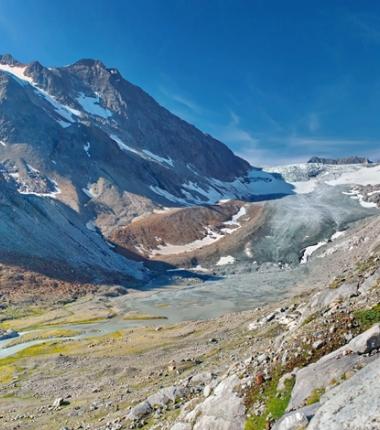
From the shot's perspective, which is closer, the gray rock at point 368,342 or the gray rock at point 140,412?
the gray rock at point 368,342

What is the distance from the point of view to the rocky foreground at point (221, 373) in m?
16.1

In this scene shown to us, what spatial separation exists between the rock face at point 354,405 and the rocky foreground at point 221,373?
0.12ft

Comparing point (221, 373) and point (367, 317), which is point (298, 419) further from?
point (221, 373)

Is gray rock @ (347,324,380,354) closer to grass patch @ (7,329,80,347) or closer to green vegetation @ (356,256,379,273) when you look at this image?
green vegetation @ (356,256,379,273)

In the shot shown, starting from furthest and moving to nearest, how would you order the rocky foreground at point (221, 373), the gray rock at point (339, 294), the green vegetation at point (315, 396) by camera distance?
the gray rock at point (339, 294) < the rocky foreground at point (221, 373) < the green vegetation at point (315, 396)

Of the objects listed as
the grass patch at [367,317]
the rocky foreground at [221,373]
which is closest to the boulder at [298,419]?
the rocky foreground at [221,373]

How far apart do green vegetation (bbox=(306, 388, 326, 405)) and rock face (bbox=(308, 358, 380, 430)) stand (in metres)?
0.71

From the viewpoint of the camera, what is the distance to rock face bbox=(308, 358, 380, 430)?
41.7 feet

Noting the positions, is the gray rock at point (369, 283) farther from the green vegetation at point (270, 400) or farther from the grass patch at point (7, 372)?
the grass patch at point (7, 372)

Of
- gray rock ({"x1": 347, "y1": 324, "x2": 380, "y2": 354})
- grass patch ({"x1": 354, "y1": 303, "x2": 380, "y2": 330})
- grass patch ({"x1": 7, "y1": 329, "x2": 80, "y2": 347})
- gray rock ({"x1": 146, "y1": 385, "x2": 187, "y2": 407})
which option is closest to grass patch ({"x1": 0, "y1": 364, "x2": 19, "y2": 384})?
grass patch ({"x1": 7, "y1": 329, "x2": 80, "y2": 347})

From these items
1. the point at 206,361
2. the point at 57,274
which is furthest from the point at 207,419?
the point at 57,274

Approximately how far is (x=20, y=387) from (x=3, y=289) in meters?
104

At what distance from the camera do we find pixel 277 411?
55.8 feet

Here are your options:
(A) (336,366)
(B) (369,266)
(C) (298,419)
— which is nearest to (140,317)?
(B) (369,266)
